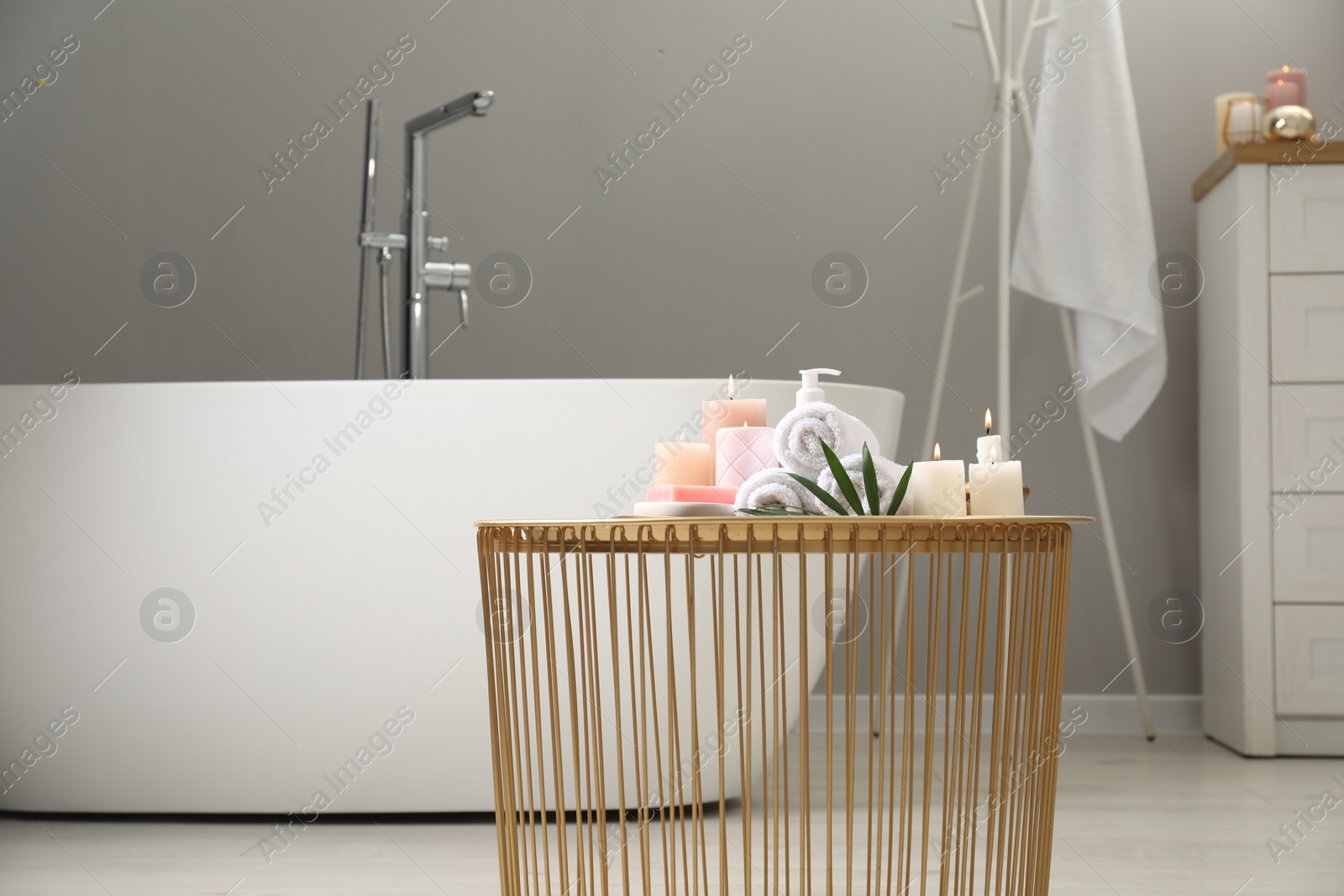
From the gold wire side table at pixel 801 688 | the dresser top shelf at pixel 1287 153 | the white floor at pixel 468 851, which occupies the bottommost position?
the white floor at pixel 468 851

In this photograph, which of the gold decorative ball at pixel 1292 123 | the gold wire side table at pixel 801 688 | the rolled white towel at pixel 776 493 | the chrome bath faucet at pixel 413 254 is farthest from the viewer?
the gold decorative ball at pixel 1292 123

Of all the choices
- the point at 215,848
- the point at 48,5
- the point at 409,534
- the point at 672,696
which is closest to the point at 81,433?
the point at 409,534

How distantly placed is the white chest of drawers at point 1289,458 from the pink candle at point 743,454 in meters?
1.47

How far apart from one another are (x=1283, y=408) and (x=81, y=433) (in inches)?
83.0

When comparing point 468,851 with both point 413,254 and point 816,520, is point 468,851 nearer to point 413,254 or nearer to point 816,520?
point 816,520

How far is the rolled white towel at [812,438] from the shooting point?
96 cm

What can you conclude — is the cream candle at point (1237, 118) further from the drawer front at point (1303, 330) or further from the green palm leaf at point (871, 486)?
the green palm leaf at point (871, 486)

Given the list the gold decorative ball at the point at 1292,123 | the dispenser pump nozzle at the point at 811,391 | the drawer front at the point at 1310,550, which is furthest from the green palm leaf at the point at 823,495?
the gold decorative ball at the point at 1292,123

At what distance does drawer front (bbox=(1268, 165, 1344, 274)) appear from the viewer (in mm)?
2098

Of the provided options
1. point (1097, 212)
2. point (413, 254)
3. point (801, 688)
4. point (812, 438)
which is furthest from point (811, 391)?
point (1097, 212)

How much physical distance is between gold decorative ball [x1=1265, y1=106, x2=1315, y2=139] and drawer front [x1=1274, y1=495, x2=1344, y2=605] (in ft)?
2.31

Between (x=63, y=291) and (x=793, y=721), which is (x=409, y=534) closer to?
(x=793, y=721)

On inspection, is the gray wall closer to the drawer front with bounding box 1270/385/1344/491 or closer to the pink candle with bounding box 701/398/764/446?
the drawer front with bounding box 1270/385/1344/491

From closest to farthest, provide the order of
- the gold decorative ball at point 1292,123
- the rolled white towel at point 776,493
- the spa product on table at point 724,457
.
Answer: the rolled white towel at point 776,493
the spa product on table at point 724,457
the gold decorative ball at point 1292,123
